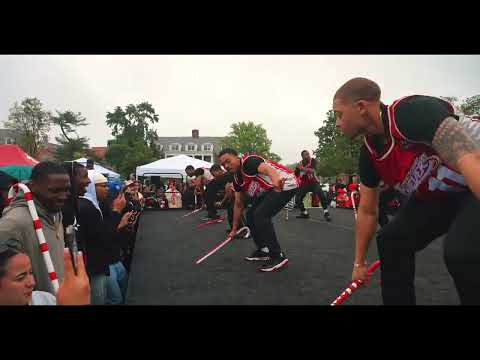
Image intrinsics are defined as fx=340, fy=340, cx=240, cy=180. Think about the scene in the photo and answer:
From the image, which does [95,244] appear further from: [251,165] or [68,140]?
[68,140]

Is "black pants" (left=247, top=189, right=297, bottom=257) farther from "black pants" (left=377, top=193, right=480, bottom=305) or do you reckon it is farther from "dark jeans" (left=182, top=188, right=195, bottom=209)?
"dark jeans" (left=182, top=188, right=195, bottom=209)

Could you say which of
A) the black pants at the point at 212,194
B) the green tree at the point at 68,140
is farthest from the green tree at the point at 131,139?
the black pants at the point at 212,194

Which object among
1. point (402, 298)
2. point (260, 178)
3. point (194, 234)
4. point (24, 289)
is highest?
point (260, 178)

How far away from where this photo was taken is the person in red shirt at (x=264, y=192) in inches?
166

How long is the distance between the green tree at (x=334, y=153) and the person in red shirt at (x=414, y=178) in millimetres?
30400

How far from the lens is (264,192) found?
487cm

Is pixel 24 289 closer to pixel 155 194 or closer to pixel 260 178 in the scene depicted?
pixel 260 178

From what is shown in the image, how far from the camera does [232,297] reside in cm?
310

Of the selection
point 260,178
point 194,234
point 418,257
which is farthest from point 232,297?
point 194,234

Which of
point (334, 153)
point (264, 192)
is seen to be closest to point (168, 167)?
point (264, 192)

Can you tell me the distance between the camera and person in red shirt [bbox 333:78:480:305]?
140cm

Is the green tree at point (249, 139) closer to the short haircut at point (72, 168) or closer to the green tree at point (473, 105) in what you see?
the green tree at point (473, 105)

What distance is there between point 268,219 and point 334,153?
3338 cm
